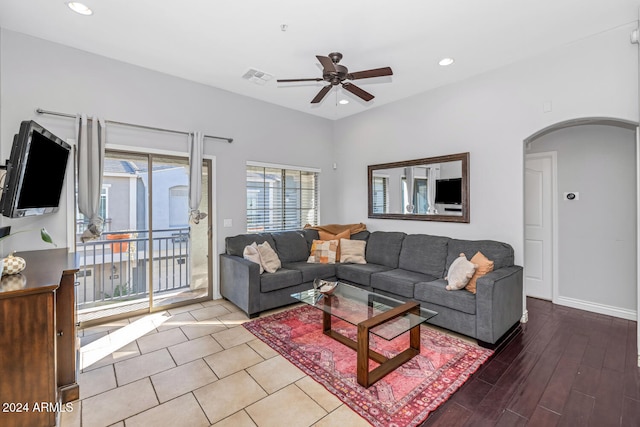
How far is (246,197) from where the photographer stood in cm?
465

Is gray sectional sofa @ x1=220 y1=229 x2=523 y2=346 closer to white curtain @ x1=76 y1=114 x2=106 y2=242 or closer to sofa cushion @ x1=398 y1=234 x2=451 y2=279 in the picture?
sofa cushion @ x1=398 y1=234 x2=451 y2=279

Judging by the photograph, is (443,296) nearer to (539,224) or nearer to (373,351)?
(373,351)

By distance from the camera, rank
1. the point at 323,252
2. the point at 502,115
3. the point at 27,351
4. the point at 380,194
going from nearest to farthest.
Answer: the point at 27,351 < the point at 502,115 < the point at 323,252 < the point at 380,194

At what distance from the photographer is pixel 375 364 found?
257 cm

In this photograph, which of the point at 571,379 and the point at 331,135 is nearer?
the point at 571,379

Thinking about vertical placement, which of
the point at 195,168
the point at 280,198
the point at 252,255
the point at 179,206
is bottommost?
the point at 252,255

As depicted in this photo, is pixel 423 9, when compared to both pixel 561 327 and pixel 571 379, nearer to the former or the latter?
pixel 571 379

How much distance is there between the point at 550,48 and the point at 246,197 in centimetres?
416

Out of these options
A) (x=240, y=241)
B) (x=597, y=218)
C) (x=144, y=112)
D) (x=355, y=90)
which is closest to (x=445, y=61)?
(x=355, y=90)

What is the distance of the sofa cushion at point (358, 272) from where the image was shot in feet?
13.2

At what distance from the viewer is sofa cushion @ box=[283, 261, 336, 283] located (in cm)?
404

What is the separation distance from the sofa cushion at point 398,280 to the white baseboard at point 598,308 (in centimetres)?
197

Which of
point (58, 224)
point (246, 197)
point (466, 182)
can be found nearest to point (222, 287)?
point (246, 197)

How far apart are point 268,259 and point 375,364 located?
1.93 metres
